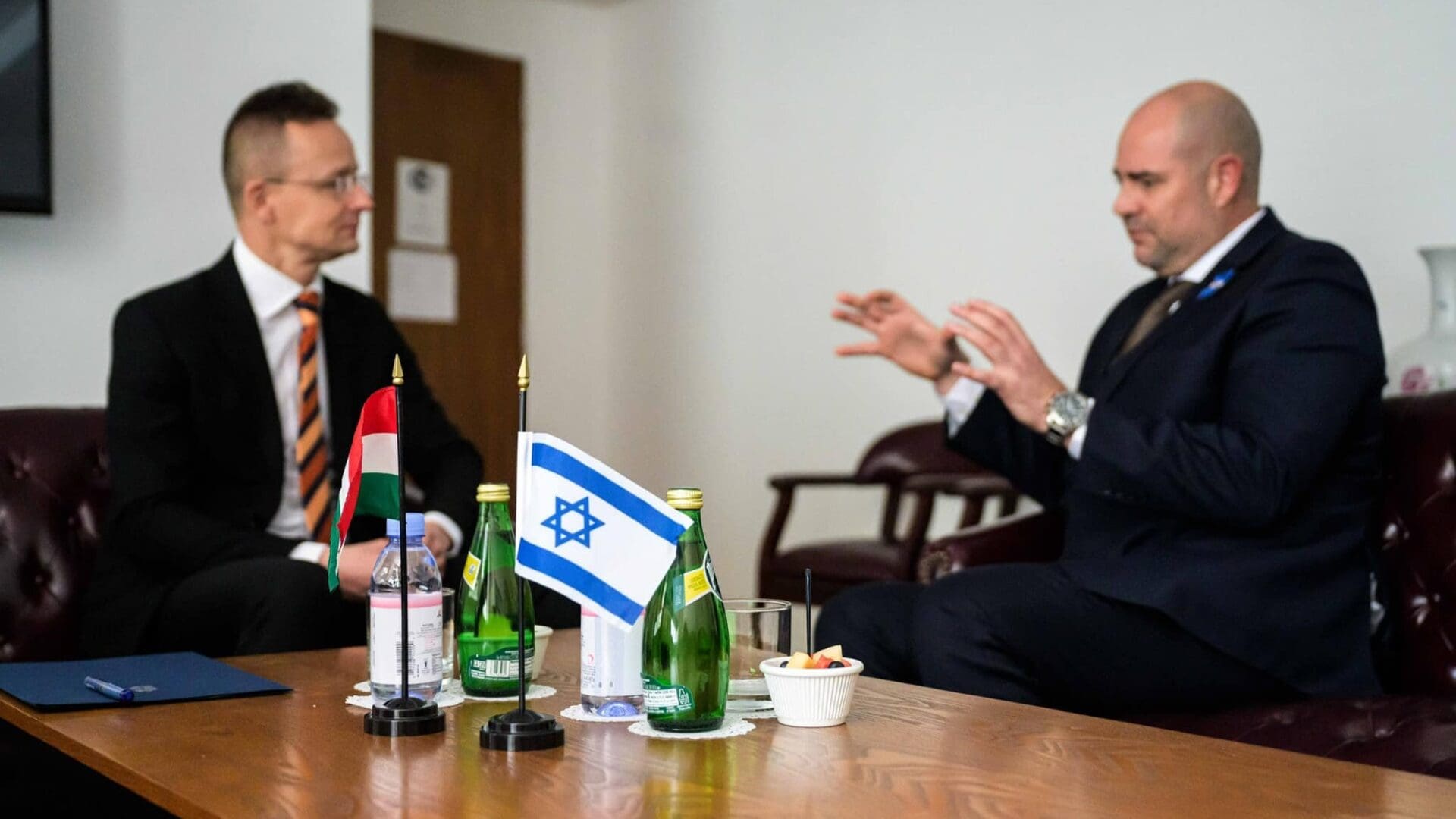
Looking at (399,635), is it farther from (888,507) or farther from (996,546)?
(888,507)

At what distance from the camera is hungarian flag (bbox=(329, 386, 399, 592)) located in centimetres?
155

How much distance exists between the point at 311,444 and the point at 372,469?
124 centimetres

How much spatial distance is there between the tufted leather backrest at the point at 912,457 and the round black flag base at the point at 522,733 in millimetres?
2829

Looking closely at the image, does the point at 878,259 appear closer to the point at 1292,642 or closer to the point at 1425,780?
the point at 1292,642

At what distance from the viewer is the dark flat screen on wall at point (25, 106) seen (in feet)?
11.4

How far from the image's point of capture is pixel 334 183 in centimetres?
288

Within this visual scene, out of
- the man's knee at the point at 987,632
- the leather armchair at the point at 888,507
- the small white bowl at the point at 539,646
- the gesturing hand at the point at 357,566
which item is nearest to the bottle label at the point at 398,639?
the small white bowl at the point at 539,646

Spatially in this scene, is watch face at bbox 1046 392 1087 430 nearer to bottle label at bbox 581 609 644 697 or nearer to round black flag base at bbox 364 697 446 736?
bottle label at bbox 581 609 644 697

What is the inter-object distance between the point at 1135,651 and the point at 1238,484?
0.98 ft

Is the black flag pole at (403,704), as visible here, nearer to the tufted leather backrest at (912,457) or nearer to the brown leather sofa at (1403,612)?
the brown leather sofa at (1403,612)

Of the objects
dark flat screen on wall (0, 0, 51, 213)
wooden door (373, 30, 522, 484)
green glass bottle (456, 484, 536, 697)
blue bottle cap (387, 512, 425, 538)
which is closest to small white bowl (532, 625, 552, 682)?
green glass bottle (456, 484, 536, 697)

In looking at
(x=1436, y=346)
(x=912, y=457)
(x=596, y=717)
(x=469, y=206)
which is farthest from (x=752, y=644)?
(x=469, y=206)

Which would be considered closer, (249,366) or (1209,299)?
(1209,299)

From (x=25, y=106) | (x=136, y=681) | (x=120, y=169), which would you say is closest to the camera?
(x=136, y=681)
